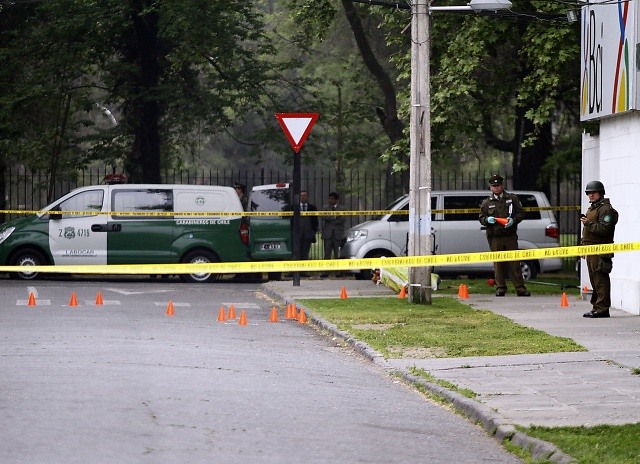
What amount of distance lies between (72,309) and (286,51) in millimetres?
28354

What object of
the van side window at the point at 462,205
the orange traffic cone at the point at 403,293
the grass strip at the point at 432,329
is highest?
the van side window at the point at 462,205

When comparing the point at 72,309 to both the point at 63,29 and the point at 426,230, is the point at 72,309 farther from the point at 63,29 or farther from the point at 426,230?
the point at 63,29

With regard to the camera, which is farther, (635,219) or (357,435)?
(635,219)

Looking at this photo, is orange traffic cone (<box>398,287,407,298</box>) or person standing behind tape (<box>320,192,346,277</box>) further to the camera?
person standing behind tape (<box>320,192,346,277</box>)

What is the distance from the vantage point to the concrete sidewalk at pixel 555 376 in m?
9.95

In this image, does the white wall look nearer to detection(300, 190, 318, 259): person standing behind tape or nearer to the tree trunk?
detection(300, 190, 318, 259): person standing behind tape

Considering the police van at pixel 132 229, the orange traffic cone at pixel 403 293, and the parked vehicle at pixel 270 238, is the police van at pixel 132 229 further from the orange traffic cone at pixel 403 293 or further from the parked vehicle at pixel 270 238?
the orange traffic cone at pixel 403 293

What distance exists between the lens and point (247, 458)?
319 inches

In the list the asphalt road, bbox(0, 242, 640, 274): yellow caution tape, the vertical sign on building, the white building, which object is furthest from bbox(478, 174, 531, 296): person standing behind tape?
the asphalt road

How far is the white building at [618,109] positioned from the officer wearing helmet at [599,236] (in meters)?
0.83

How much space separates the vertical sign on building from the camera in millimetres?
17945

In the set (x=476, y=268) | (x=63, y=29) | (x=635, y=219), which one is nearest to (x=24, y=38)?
(x=63, y=29)

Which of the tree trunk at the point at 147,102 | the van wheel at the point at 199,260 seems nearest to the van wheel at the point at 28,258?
the van wheel at the point at 199,260

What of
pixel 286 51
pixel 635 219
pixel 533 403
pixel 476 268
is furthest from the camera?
pixel 286 51
